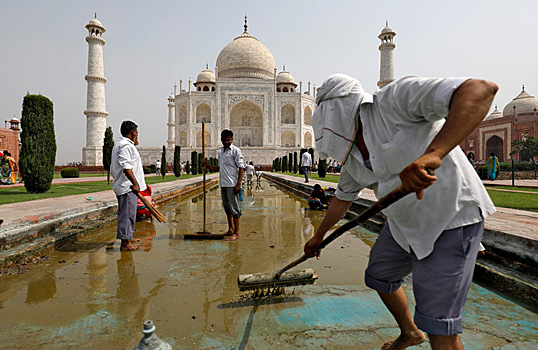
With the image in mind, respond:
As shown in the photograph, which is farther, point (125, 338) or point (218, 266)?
point (218, 266)

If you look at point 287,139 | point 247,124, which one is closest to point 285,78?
point 247,124

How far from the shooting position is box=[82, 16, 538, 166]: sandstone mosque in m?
28.8

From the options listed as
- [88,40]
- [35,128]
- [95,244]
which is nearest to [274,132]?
[88,40]

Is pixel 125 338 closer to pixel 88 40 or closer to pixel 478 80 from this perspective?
pixel 478 80

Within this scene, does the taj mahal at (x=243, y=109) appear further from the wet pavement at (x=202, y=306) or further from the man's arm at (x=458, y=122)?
the man's arm at (x=458, y=122)

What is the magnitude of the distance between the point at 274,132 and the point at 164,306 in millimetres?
36188

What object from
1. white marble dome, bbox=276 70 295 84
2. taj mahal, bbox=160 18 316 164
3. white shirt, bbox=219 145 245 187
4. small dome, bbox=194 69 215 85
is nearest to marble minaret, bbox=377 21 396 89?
taj mahal, bbox=160 18 316 164

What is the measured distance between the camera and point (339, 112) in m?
1.19

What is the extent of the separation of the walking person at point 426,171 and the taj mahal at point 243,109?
31.6 meters

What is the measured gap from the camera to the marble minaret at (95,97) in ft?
89.7

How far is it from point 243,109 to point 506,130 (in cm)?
2899

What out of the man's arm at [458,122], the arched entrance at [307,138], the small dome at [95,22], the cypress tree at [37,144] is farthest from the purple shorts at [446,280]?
the arched entrance at [307,138]

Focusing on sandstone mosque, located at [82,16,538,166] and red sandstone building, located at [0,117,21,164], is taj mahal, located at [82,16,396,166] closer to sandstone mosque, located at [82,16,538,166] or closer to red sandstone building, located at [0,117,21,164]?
sandstone mosque, located at [82,16,538,166]

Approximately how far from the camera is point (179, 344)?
1.41m
